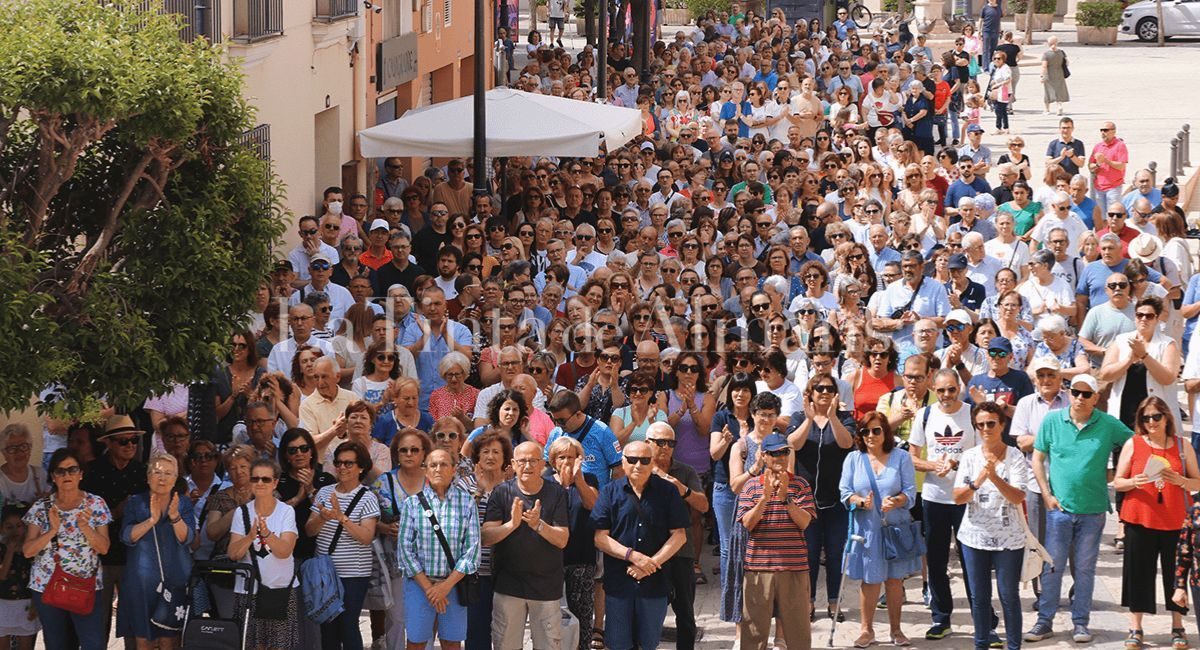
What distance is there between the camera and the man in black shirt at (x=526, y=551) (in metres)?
10.5

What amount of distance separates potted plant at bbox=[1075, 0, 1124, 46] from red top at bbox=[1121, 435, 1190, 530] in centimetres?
→ 4832

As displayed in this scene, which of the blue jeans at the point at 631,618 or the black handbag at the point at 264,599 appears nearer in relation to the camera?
the black handbag at the point at 264,599

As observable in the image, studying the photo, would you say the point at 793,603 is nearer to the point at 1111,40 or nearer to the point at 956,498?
the point at 956,498

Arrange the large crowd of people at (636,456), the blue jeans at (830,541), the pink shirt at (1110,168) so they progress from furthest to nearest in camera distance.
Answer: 1. the pink shirt at (1110,168)
2. the blue jeans at (830,541)
3. the large crowd of people at (636,456)

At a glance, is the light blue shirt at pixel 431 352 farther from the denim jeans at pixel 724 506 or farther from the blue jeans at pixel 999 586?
the blue jeans at pixel 999 586

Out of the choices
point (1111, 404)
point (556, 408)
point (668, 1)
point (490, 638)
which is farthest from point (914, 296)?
point (668, 1)

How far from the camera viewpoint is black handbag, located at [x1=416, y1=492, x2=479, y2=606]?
1042cm

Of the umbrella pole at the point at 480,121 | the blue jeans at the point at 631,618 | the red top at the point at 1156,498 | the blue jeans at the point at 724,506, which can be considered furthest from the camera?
the umbrella pole at the point at 480,121

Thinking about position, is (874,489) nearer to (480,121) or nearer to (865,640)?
(865,640)

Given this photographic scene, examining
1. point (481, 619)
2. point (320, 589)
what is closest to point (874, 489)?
point (481, 619)

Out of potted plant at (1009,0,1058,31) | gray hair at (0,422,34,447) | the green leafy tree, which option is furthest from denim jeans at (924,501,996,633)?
potted plant at (1009,0,1058,31)

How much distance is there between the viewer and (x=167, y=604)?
1036cm

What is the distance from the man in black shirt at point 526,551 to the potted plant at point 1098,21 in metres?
50.0

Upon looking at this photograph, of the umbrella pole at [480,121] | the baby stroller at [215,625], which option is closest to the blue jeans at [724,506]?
the baby stroller at [215,625]
